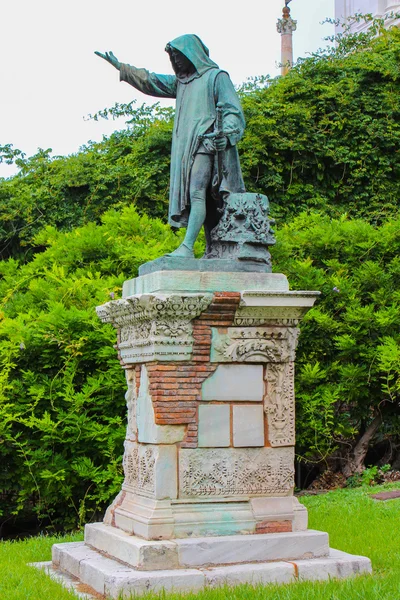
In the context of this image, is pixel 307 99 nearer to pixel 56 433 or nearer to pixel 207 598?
pixel 56 433

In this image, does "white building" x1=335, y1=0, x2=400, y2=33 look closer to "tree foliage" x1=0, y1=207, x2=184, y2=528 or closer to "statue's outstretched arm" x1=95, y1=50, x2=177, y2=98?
"tree foliage" x1=0, y1=207, x2=184, y2=528

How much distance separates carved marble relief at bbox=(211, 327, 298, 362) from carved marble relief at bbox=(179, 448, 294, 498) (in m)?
0.65

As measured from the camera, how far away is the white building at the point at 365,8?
63.8 feet

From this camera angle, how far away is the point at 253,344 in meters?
5.84

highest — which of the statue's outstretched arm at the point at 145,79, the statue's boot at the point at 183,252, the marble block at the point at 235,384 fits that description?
the statue's outstretched arm at the point at 145,79

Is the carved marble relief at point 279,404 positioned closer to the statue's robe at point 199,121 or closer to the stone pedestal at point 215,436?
the stone pedestal at point 215,436

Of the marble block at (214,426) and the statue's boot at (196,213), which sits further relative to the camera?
the statue's boot at (196,213)

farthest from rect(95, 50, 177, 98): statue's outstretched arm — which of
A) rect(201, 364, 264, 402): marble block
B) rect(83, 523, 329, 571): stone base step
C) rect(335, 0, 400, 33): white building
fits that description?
rect(335, 0, 400, 33): white building

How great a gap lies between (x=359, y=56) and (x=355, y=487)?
8.21 metres

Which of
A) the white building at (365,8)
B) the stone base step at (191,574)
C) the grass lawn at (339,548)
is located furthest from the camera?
the white building at (365,8)

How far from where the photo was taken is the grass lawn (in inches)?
188

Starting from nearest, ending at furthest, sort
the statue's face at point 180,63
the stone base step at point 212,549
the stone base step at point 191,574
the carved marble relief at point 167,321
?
the stone base step at point 191,574 → the stone base step at point 212,549 → the carved marble relief at point 167,321 → the statue's face at point 180,63

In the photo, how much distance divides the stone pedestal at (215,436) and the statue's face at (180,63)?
165cm

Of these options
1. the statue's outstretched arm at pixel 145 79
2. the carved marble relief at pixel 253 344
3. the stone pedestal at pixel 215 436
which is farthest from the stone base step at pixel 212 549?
the statue's outstretched arm at pixel 145 79
